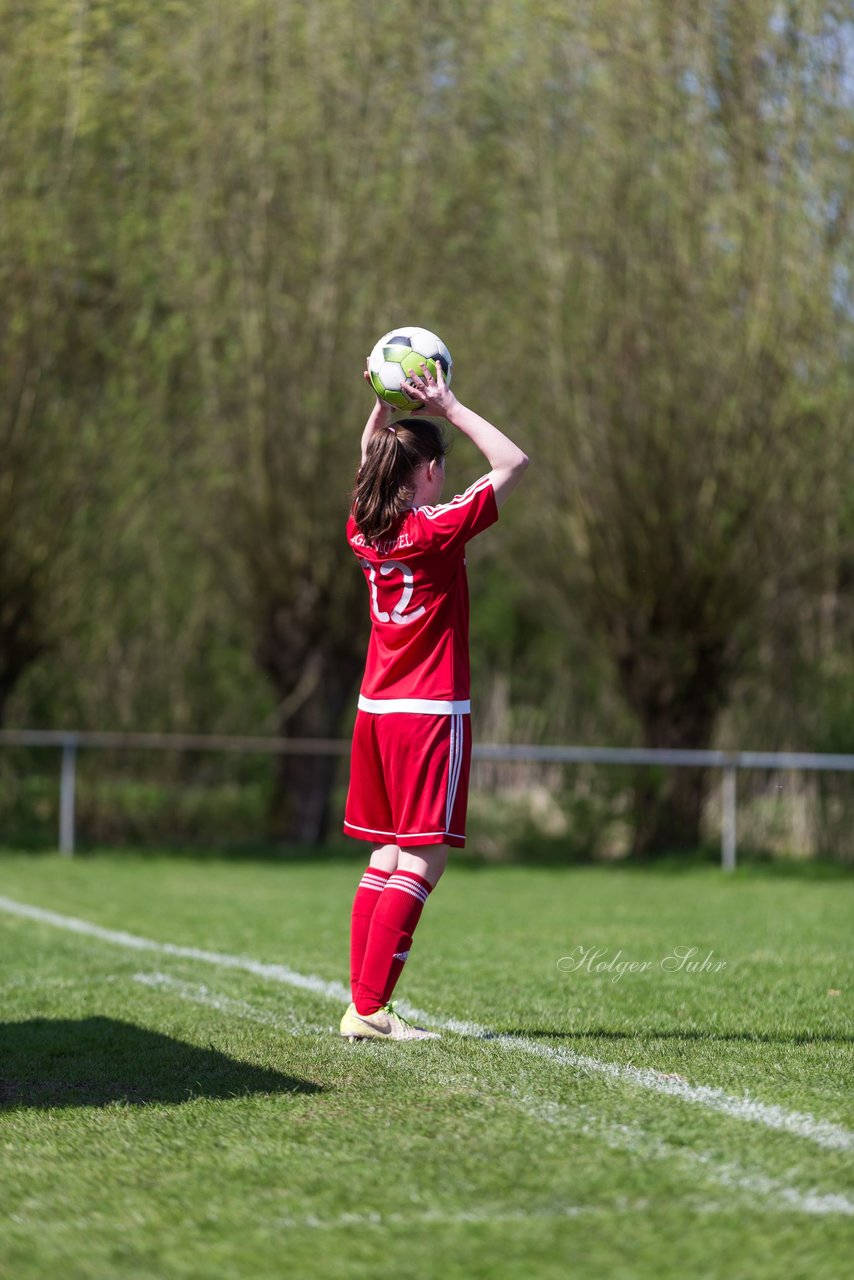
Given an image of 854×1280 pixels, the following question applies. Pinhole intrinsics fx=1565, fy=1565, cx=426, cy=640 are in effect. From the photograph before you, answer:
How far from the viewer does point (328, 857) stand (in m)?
13.7

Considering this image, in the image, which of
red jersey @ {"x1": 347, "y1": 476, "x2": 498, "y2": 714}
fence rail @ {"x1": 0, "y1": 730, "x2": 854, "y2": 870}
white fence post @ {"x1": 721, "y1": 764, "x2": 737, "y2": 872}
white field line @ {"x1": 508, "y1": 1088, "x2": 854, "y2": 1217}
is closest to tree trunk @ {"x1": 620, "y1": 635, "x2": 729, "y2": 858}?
fence rail @ {"x1": 0, "y1": 730, "x2": 854, "y2": 870}

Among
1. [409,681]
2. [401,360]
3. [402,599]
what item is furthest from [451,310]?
[409,681]

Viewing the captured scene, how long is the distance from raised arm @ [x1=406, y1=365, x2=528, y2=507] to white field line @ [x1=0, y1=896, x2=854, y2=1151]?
1605 millimetres

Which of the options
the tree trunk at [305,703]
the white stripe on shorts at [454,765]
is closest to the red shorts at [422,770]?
the white stripe on shorts at [454,765]

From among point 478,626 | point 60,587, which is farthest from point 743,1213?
point 478,626

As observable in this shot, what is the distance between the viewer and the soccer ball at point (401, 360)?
4.92 metres

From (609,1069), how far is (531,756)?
8467mm

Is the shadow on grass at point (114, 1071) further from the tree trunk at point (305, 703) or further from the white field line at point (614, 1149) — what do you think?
the tree trunk at point (305, 703)

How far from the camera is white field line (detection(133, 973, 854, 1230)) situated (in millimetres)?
2826

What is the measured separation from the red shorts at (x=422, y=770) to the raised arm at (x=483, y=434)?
0.70 m

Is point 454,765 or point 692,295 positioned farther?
point 692,295

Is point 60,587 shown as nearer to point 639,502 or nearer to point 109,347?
point 109,347

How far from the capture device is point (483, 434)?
4711mm

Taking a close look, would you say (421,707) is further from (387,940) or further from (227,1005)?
(227,1005)
